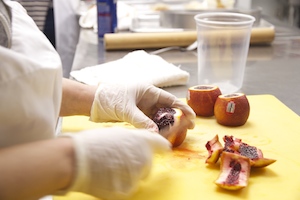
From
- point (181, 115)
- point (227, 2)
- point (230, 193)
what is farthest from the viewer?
point (227, 2)

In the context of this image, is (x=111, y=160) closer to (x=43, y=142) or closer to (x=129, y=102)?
(x=43, y=142)

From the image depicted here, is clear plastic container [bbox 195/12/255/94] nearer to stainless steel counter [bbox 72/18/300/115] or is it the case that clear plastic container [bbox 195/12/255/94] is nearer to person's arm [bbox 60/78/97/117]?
stainless steel counter [bbox 72/18/300/115]

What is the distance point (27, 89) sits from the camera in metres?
0.73

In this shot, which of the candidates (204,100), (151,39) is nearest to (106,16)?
(151,39)

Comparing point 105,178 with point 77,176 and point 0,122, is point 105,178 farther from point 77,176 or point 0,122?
point 0,122

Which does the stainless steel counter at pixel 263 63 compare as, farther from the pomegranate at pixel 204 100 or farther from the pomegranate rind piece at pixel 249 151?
the pomegranate rind piece at pixel 249 151

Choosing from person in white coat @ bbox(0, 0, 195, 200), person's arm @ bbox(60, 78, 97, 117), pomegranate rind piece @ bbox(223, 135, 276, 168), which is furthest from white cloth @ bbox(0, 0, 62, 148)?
pomegranate rind piece @ bbox(223, 135, 276, 168)

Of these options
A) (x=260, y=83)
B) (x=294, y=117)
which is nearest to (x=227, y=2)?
(x=260, y=83)

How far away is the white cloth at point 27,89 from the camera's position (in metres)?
0.71

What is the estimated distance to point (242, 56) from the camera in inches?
56.8

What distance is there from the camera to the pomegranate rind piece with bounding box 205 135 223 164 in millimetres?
960

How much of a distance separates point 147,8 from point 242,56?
137 centimetres

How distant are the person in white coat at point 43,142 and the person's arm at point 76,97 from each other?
10.5 inches

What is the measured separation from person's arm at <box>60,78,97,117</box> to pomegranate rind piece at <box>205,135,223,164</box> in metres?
0.32
